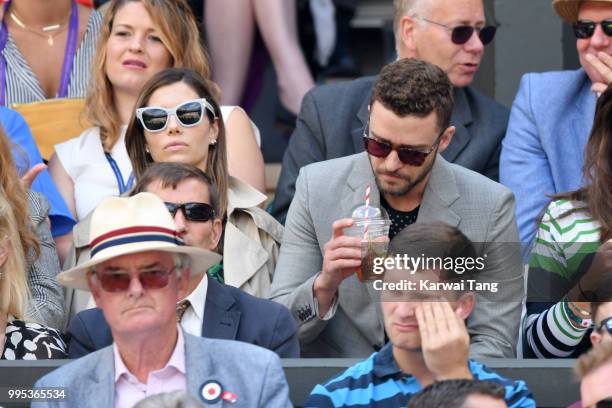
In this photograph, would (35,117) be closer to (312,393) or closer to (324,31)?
(324,31)

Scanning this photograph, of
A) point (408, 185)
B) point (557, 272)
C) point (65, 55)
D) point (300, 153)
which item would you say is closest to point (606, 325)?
point (557, 272)

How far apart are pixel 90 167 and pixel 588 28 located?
207 cm

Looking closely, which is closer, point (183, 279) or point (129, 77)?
point (183, 279)

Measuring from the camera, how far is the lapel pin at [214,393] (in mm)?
4293

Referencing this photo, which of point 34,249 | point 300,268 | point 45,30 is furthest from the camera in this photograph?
point 45,30

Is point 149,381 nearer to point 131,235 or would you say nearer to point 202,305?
point 131,235

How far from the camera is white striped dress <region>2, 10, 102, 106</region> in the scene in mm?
6719

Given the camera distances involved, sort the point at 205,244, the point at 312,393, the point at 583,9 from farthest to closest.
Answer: the point at 583,9 → the point at 205,244 → the point at 312,393

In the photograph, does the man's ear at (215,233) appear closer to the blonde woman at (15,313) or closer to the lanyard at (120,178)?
the blonde woman at (15,313)

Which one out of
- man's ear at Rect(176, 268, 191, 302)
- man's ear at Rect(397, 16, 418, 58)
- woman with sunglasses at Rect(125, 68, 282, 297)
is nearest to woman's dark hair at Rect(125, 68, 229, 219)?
woman with sunglasses at Rect(125, 68, 282, 297)

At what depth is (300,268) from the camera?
5418 millimetres

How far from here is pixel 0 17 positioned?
6824mm

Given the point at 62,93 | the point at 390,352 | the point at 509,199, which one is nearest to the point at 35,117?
the point at 62,93

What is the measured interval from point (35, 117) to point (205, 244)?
175 cm
